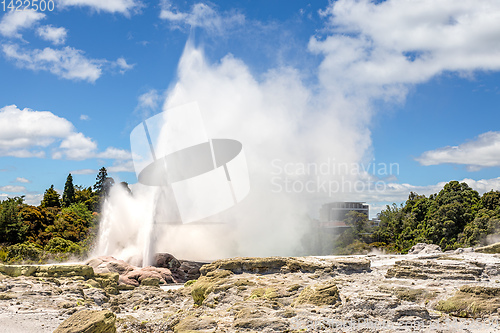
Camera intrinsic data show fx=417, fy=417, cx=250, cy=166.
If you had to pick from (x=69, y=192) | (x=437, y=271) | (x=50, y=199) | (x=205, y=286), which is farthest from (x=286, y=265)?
(x=69, y=192)

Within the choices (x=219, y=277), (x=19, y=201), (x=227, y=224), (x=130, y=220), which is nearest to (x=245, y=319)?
A: (x=219, y=277)

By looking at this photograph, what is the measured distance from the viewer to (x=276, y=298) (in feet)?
37.8

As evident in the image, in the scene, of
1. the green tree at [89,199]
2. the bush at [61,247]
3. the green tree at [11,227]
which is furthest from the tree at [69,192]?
the bush at [61,247]

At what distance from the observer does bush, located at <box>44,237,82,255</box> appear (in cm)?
3025

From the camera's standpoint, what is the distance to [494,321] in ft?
→ 30.9

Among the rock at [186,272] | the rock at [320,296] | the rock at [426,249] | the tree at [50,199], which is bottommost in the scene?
the rock at [186,272]

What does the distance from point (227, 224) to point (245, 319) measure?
2631 cm

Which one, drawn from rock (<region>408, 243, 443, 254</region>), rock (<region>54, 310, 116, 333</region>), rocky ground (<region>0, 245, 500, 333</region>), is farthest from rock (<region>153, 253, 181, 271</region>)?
rock (<region>54, 310, 116, 333</region>)

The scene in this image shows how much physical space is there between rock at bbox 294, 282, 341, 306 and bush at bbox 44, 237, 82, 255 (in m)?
23.9

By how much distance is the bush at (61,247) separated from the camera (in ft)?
99.2

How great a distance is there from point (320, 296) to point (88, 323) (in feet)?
18.2

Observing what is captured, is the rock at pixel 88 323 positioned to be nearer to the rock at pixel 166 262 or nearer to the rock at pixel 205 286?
the rock at pixel 205 286

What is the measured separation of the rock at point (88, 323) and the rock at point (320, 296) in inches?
181

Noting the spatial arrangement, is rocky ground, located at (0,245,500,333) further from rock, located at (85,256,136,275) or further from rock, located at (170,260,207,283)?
rock, located at (170,260,207,283)
